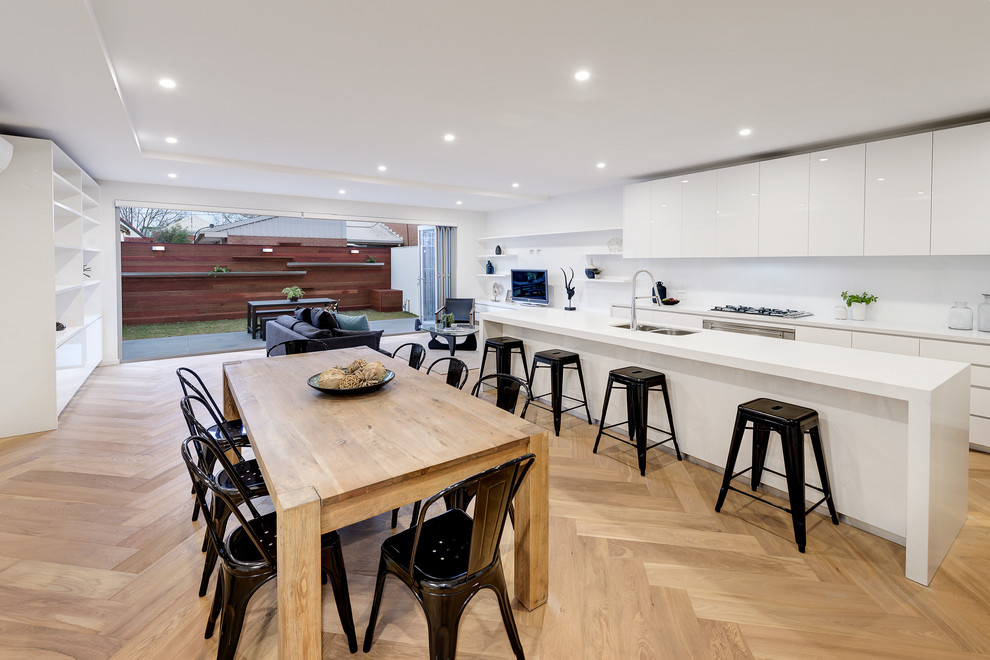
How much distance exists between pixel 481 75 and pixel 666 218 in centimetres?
343

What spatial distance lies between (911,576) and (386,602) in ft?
7.19

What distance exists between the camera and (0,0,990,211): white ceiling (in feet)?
7.09

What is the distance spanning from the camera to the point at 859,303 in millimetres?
4273

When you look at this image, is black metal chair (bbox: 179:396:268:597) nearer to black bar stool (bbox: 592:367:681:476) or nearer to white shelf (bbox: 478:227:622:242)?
black bar stool (bbox: 592:367:681:476)

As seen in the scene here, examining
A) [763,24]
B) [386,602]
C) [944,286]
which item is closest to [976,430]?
[944,286]

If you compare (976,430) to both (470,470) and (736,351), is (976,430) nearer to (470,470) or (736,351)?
(736,351)

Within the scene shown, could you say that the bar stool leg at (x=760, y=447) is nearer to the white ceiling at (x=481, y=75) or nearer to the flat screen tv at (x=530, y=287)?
the white ceiling at (x=481, y=75)

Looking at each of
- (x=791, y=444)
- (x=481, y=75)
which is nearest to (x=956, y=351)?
(x=791, y=444)

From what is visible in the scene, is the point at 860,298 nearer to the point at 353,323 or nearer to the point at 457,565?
the point at 457,565

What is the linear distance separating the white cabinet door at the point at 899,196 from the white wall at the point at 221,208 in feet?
20.8

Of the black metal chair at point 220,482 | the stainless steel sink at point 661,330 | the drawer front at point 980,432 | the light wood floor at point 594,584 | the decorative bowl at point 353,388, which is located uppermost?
the stainless steel sink at point 661,330

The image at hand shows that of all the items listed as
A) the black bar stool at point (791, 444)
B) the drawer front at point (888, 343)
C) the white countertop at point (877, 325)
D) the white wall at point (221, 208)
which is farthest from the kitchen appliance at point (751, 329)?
the white wall at point (221, 208)

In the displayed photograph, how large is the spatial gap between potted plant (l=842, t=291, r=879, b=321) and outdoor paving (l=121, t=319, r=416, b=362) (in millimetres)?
6844

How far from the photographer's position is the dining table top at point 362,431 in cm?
144
